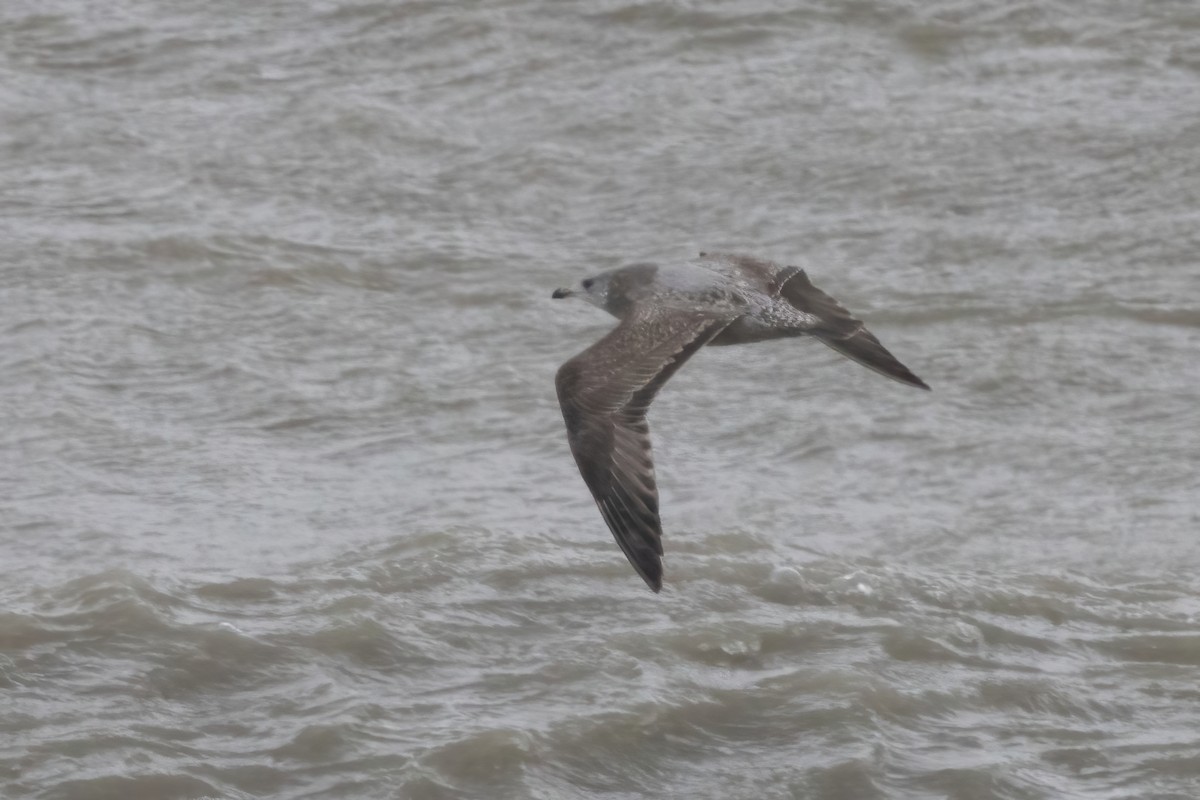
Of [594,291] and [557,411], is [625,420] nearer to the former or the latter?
[594,291]

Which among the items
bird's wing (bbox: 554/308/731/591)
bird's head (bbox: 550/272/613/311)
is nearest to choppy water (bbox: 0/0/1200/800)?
bird's wing (bbox: 554/308/731/591)

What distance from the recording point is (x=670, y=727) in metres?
5.28

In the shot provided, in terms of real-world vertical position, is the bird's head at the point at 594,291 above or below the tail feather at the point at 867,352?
above

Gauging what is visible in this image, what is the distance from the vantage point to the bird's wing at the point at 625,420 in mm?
5012

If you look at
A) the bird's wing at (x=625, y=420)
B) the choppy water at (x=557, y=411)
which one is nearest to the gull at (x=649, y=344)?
the bird's wing at (x=625, y=420)

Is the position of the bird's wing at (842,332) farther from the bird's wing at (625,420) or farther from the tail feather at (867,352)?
the bird's wing at (625,420)

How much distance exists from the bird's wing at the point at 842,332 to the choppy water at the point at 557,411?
73cm

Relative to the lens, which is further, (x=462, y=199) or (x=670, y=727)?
(x=462, y=199)

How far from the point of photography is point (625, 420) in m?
5.10

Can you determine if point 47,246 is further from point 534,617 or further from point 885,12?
point 885,12

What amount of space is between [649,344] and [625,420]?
0.26 metres

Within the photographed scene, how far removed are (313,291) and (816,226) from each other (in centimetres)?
188

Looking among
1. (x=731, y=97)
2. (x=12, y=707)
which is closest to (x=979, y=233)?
(x=731, y=97)

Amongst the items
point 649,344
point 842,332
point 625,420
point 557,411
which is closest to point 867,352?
point 842,332
